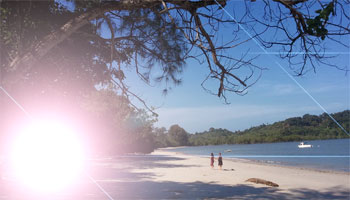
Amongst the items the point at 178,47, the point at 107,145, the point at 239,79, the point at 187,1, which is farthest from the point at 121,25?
the point at 107,145

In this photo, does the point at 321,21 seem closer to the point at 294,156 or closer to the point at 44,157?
the point at 294,156

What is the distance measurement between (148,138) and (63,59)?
20.4 metres

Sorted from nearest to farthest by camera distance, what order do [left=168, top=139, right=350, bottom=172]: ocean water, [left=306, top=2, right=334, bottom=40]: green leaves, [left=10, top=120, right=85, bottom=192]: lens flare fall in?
[left=306, top=2, right=334, bottom=40]: green leaves < [left=10, top=120, right=85, bottom=192]: lens flare < [left=168, top=139, right=350, bottom=172]: ocean water

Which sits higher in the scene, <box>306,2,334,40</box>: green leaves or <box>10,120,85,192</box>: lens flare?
<box>306,2,334,40</box>: green leaves

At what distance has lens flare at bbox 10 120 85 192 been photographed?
15.9 feet

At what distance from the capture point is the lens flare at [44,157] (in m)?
4.85

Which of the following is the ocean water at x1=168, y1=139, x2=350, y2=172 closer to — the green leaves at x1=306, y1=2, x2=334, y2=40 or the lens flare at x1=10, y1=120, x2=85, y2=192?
the green leaves at x1=306, y1=2, x2=334, y2=40

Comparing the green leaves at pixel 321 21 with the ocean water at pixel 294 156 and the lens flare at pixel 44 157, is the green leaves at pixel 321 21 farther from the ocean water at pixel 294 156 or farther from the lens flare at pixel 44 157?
the lens flare at pixel 44 157

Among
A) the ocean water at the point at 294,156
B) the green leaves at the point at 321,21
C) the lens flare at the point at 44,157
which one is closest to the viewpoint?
the green leaves at the point at 321,21

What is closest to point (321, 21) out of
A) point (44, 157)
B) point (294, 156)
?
point (294, 156)

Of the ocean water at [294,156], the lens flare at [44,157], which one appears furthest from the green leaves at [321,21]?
the lens flare at [44,157]

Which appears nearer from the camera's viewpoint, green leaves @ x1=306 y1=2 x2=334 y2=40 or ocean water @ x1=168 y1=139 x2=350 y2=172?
green leaves @ x1=306 y1=2 x2=334 y2=40

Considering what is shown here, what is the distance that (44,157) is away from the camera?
25.5 feet

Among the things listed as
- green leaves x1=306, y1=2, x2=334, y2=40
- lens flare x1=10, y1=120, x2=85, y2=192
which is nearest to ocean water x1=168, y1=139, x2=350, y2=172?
green leaves x1=306, y1=2, x2=334, y2=40
